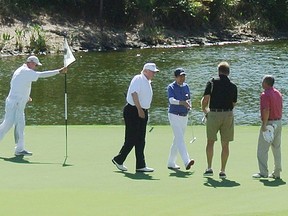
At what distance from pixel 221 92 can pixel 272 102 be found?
2.34ft

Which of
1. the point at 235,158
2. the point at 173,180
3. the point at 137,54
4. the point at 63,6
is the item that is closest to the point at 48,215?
the point at 173,180

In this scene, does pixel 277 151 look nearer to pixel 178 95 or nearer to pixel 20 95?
pixel 178 95

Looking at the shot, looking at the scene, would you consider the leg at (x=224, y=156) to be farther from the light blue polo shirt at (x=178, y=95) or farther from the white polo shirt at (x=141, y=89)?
the white polo shirt at (x=141, y=89)

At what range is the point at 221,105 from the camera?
1176 cm

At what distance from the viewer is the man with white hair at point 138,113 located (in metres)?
12.1

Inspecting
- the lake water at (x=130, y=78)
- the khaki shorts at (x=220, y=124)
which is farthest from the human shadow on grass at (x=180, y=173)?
the lake water at (x=130, y=78)

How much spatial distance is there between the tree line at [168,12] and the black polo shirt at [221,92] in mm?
38068

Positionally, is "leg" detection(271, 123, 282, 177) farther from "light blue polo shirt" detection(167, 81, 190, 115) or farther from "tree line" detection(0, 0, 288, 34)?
"tree line" detection(0, 0, 288, 34)

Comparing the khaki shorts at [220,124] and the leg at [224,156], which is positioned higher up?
the khaki shorts at [220,124]

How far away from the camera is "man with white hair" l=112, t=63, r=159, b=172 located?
12.1 meters

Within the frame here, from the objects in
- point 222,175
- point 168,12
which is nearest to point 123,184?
point 222,175

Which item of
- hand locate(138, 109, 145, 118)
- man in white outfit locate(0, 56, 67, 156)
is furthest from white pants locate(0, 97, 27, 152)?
hand locate(138, 109, 145, 118)

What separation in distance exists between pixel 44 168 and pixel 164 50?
1399 inches

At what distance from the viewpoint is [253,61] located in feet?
134
